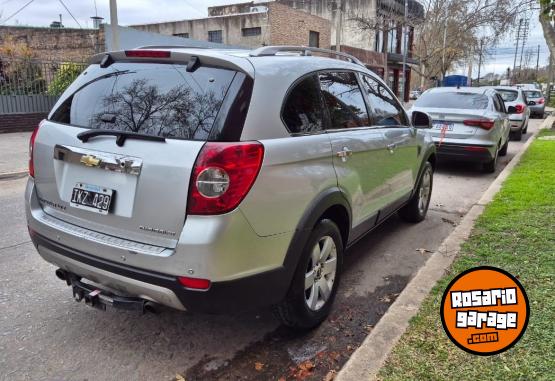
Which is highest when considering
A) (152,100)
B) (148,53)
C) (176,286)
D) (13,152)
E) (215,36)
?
(215,36)

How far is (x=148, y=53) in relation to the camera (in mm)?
2969

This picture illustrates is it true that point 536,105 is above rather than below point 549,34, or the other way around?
below

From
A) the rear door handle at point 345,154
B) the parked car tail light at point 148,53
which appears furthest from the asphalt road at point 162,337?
the parked car tail light at point 148,53

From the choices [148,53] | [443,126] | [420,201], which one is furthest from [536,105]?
[148,53]

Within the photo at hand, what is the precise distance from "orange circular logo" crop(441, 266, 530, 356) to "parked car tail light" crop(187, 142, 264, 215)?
1127mm

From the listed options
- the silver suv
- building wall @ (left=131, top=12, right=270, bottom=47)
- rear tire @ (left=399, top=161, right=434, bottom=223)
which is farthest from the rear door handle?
building wall @ (left=131, top=12, right=270, bottom=47)

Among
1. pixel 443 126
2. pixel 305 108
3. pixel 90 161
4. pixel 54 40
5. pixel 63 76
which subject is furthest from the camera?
pixel 54 40

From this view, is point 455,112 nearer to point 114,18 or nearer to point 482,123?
point 482,123

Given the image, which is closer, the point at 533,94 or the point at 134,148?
the point at 134,148

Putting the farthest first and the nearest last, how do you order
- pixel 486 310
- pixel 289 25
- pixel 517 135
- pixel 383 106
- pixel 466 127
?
pixel 289 25, pixel 517 135, pixel 466 127, pixel 383 106, pixel 486 310

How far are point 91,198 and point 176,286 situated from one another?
0.75m

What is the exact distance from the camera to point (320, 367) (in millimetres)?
2977

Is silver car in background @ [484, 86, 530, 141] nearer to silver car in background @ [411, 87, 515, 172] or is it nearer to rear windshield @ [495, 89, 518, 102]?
rear windshield @ [495, 89, 518, 102]

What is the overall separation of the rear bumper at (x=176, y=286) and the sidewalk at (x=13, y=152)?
6.82 meters
